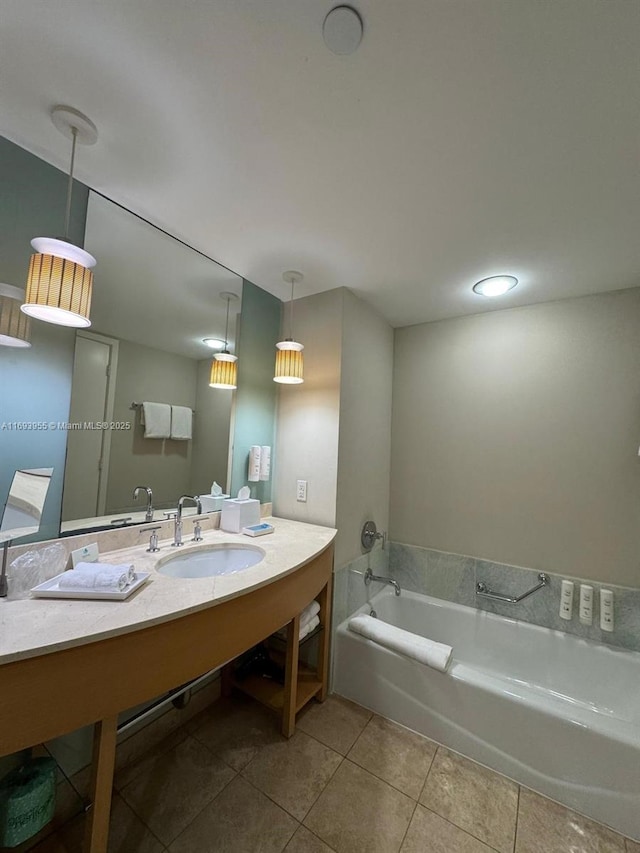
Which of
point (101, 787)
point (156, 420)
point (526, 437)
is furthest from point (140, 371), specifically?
point (526, 437)

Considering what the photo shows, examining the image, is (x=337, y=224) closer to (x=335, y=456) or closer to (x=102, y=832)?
(x=335, y=456)

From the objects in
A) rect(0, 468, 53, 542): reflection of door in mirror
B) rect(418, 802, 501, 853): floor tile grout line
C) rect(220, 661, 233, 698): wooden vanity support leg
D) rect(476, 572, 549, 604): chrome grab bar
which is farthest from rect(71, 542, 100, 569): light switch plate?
rect(476, 572, 549, 604): chrome grab bar

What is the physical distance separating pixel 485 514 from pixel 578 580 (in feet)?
1.91

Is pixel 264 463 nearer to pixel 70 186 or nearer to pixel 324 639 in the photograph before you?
pixel 324 639

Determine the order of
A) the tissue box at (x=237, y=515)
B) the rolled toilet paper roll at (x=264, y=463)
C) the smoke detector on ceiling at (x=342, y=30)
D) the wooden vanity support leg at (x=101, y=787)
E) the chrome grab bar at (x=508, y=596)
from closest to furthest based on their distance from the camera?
the smoke detector on ceiling at (x=342, y=30) < the wooden vanity support leg at (x=101, y=787) < the tissue box at (x=237, y=515) < the chrome grab bar at (x=508, y=596) < the rolled toilet paper roll at (x=264, y=463)

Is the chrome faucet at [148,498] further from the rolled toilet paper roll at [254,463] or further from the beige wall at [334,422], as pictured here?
the beige wall at [334,422]

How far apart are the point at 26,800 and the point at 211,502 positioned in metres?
1.17

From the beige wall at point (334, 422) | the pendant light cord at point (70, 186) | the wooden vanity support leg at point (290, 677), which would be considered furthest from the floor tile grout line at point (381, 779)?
the pendant light cord at point (70, 186)

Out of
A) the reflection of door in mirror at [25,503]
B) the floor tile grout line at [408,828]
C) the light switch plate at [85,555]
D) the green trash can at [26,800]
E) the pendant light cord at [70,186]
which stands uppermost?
the pendant light cord at [70,186]

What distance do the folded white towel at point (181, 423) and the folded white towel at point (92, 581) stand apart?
80 cm

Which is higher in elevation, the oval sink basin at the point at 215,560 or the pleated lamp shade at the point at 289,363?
the pleated lamp shade at the point at 289,363

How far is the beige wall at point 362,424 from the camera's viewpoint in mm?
2031

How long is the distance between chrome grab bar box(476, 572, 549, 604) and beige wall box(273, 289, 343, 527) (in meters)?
1.14

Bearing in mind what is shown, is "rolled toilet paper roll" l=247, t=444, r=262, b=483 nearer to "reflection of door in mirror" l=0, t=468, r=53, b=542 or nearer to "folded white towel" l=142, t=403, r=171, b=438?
"folded white towel" l=142, t=403, r=171, b=438
